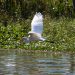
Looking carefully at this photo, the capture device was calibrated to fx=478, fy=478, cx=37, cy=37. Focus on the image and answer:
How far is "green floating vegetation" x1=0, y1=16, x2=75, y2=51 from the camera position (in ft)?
61.8

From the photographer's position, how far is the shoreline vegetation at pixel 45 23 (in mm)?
19325

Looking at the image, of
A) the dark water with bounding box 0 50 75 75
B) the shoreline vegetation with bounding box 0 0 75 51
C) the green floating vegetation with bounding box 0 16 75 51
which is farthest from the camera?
the shoreline vegetation with bounding box 0 0 75 51

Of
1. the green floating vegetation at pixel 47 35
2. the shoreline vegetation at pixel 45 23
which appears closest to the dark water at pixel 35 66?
the green floating vegetation at pixel 47 35

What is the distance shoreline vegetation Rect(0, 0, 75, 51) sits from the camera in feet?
63.4

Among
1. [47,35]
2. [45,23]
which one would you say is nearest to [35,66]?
[47,35]

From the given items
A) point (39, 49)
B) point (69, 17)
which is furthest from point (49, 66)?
point (69, 17)

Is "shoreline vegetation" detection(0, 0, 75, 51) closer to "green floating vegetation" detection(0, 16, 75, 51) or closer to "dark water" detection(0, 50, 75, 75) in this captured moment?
"green floating vegetation" detection(0, 16, 75, 51)

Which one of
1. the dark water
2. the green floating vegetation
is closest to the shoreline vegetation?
the green floating vegetation

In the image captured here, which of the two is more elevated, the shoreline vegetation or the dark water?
the shoreline vegetation

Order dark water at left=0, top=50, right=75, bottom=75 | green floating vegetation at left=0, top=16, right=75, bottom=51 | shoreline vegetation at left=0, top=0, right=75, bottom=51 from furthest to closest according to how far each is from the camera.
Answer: shoreline vegetation at left=0, top=0, right=75, bottom=51
green floating vegetation at left=0, top=16, right=75, bottom=51
dark water at left=0, top=50, right=75, bottom=75

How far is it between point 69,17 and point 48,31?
12.6 feet

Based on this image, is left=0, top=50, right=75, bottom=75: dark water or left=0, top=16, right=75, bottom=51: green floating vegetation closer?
left=0, top=50, right=75, bottom=75: dark water

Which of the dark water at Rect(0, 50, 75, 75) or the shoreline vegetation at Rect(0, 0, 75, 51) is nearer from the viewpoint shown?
the dark water at Rect(0, 50, 75, 75)

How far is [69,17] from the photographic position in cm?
2602
